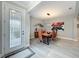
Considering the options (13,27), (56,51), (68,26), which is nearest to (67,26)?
(68,26)

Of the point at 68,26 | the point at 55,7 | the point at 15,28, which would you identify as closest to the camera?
the point at 15,28

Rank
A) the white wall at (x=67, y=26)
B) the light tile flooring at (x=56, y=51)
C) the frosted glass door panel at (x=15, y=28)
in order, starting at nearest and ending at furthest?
the light tile flooring at (x=56, y=51) < the frosted glass door panel at (x=15, y=28) < the white wall at (x=67, y=26)

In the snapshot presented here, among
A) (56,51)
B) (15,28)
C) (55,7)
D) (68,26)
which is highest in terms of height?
(55,7)

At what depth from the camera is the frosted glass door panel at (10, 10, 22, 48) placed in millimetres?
3111

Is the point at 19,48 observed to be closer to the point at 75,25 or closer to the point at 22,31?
the point at 22,31

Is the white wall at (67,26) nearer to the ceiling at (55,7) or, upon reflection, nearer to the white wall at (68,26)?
the white wall at (68,26)

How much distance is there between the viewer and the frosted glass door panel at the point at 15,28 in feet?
10.2

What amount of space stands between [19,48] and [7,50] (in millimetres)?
693

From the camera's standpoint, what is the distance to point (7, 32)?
2916 millimetres

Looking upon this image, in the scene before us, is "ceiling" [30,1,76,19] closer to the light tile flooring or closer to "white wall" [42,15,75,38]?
"white wall" [42,15,75,38]

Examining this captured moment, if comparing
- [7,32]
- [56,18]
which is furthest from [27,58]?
[56,18]

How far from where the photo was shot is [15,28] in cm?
328

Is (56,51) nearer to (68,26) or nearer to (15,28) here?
(15,28)

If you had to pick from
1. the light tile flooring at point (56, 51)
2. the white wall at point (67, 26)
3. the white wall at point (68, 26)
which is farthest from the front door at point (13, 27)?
the white wall at point (68, 26)
